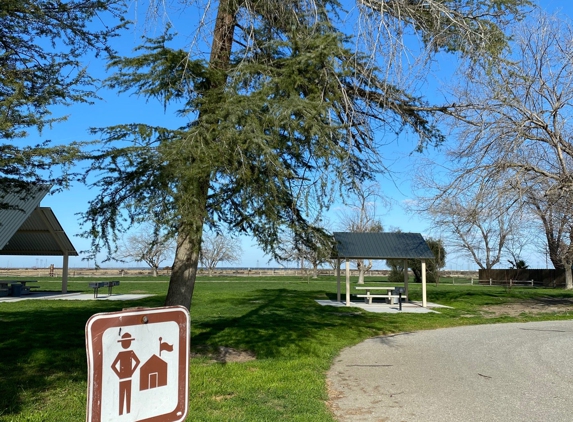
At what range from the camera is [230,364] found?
28.3ft

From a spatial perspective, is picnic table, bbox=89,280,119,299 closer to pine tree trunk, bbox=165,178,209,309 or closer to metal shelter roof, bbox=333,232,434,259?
metal shelter roof, bbox=333,232,434,259

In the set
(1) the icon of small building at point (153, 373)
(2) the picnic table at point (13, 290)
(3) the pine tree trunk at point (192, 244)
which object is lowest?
(2) the picnic table at point (13, 290)

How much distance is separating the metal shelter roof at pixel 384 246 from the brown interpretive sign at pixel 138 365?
19.3 metres

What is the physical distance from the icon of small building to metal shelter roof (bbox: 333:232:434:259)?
19333 mm

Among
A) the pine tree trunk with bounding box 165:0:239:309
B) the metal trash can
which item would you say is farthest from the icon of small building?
the metal trash can

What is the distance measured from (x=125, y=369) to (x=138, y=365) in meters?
0.07

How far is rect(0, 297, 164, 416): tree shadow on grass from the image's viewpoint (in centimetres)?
679

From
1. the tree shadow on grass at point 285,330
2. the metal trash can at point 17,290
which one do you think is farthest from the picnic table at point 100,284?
the tree shadow on grass at point 285,330

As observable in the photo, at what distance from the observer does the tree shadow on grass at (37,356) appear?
22.3 feet

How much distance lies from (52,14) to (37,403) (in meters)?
5.00

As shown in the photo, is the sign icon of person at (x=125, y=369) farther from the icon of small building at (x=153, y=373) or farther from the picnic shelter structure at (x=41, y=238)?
the picnic shelter structure at (x=41, y=238)

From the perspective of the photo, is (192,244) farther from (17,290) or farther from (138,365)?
(17,290)

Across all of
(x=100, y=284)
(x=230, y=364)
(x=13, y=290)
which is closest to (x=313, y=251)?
(x=230, y=364)

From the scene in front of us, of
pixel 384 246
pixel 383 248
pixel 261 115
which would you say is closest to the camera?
pixel 261 115
